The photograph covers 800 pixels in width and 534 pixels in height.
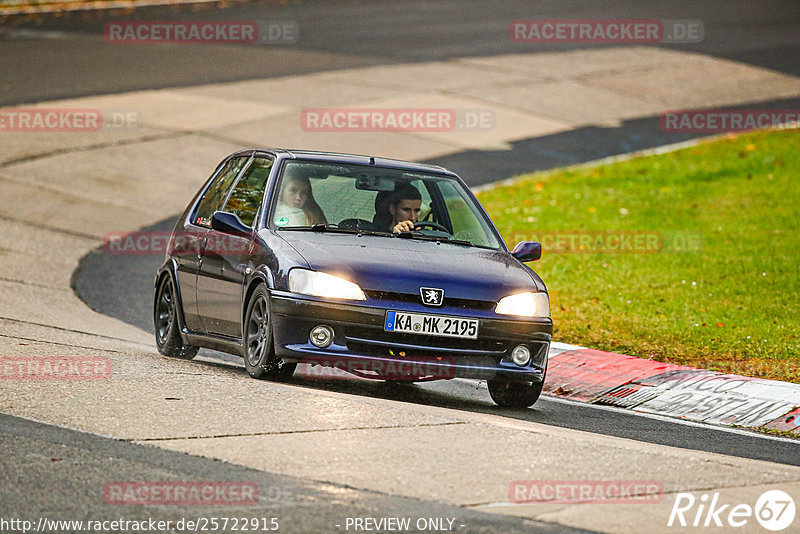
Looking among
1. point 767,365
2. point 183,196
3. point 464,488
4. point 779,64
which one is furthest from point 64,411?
point 779,64

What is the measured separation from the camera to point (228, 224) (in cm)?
902

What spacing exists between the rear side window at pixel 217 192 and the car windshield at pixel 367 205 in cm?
83

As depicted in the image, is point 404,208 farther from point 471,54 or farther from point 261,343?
point 471,54

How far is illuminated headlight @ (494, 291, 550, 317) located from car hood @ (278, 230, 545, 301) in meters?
0.04

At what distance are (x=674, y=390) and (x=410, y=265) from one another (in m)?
2.69

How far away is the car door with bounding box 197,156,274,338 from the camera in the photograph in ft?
29.5

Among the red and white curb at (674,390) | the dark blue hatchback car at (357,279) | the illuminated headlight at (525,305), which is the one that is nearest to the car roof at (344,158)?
the dark blue hatchback car at (357,279)

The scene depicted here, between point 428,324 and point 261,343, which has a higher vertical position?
point 428,324

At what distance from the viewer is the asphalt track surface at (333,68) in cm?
578

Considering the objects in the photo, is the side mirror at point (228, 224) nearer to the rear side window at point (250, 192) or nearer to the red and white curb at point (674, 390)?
the rear side window at point (250, 192)

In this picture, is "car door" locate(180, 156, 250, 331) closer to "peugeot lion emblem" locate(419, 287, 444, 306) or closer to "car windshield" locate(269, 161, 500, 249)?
"car windshield" locate(269, 161, 500, 249)

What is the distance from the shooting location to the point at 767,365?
1066 cm

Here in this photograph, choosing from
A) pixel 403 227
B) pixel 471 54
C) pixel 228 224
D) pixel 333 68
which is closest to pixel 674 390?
pixel 403 227

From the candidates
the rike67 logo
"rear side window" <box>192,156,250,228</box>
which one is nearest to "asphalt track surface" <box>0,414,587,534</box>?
the rike67 logo
